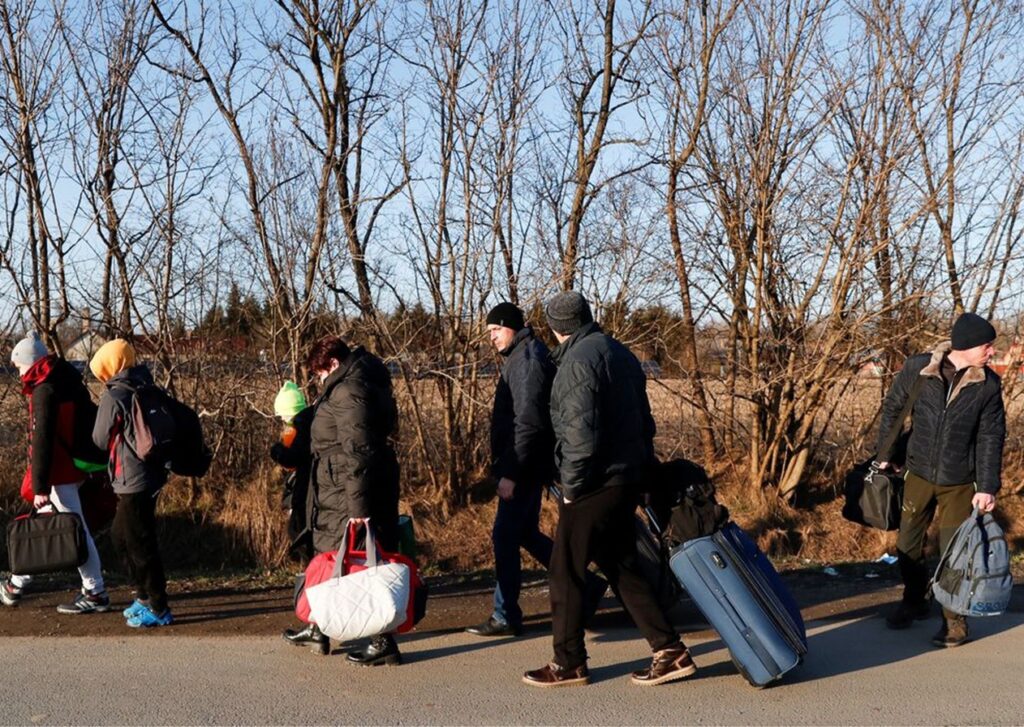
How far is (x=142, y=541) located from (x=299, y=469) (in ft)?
3.01

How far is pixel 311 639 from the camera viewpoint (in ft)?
17.5

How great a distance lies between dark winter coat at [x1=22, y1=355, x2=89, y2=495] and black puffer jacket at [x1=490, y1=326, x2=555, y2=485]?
2.39 m

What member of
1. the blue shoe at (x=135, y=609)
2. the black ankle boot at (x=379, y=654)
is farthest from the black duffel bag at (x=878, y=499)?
the blue shoe at (x=135, y=609)

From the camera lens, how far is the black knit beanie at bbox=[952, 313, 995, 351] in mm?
5461

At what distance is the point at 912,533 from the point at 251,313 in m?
5.69

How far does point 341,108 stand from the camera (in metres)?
9.24

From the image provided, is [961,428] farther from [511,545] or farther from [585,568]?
[511,545]

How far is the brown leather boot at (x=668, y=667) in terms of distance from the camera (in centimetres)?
475

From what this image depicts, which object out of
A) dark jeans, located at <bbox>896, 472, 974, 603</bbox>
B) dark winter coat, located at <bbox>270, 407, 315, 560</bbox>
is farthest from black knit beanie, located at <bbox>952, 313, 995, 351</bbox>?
dark winter coat, located at <bbox>270, 407, 315, 560</bbox>

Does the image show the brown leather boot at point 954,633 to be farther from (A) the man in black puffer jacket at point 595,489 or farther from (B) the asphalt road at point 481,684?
(A) the man in black puffer jacket at point 595,489

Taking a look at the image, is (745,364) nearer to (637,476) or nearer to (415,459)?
(415,459)

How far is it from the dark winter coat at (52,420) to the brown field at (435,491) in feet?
8.55

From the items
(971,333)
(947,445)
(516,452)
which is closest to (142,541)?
(516,452)

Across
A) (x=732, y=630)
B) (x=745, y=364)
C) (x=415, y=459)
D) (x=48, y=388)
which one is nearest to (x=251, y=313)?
(x=415, y=459)
